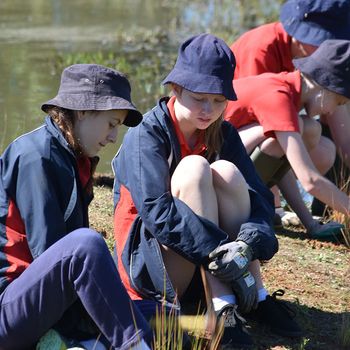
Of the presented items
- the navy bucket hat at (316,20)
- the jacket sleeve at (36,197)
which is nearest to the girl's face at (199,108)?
the jacket sleeve at (36,197)

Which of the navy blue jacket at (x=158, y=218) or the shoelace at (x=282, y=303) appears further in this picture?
the shoelace at (x=282, y=303)

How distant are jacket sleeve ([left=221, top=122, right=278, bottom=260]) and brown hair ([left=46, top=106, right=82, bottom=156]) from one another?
2.54ft

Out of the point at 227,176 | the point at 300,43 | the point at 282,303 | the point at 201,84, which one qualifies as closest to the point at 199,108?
the point at 201,84

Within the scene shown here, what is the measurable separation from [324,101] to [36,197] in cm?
218

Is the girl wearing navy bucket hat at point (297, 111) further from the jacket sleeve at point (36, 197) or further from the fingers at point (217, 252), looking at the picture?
the jacket sleeve at point (36, 197)

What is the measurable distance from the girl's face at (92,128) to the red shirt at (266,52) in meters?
2.38

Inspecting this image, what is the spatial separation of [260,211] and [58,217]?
98cm

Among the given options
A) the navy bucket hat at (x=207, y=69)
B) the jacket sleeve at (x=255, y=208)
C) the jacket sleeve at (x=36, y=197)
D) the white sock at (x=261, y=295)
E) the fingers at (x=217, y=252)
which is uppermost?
the navy bucket hat at (x=207, y=69)

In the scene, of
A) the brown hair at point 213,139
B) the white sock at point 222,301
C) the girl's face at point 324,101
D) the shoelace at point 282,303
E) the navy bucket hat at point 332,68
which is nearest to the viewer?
the white sock at point 222,301

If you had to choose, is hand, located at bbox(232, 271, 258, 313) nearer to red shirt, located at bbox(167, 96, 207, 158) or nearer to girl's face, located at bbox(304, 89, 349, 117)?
red shirt, located at bbox(167, 96, 207, 158)

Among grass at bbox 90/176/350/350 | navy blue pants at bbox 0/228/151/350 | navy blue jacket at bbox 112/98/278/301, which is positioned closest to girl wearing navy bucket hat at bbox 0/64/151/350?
navy blue pants at bbox 0/228/151/350

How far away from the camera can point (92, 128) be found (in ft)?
10.2

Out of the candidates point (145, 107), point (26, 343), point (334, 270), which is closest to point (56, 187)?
point (26, 343)

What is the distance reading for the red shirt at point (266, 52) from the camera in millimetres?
5328
